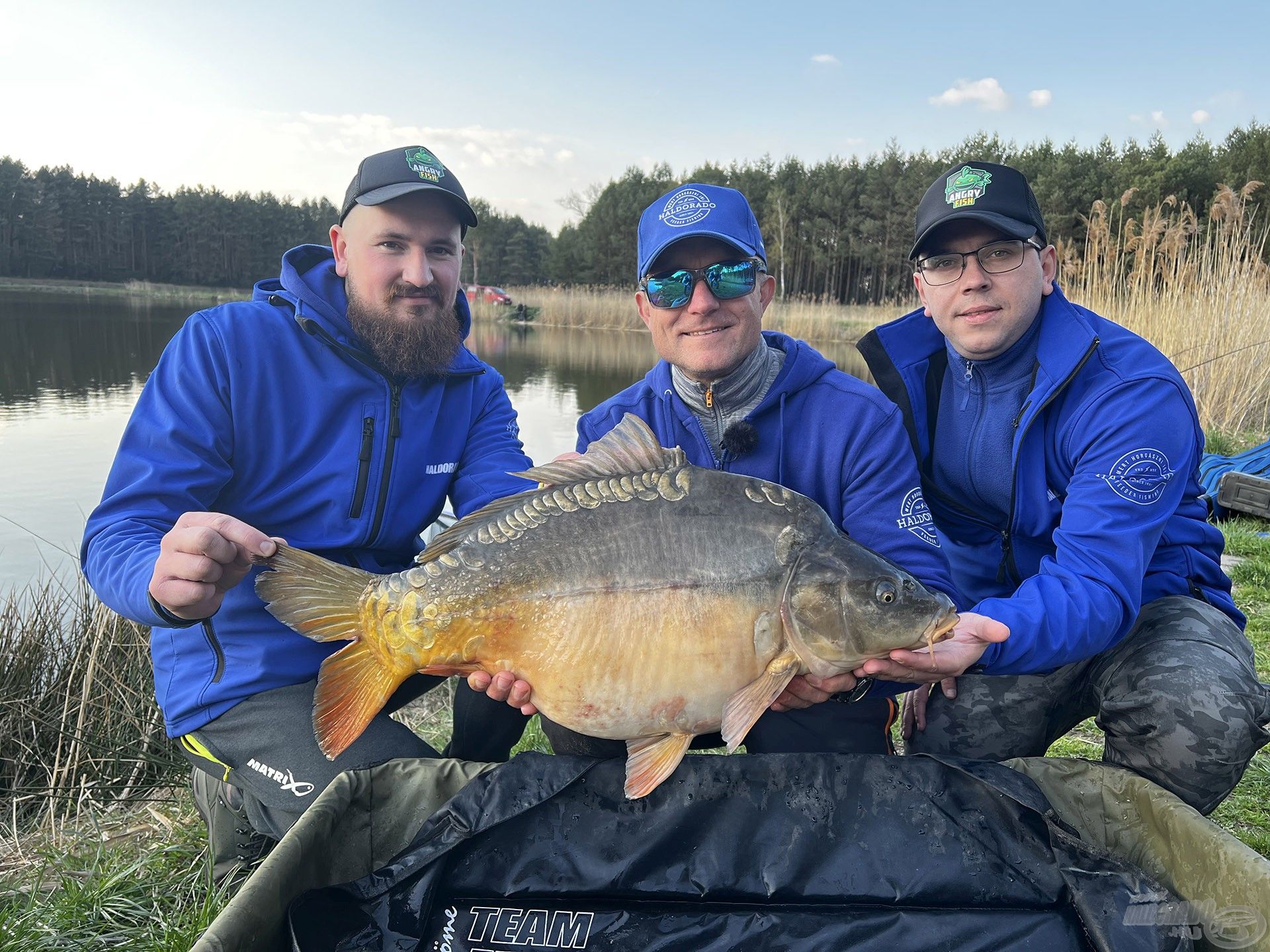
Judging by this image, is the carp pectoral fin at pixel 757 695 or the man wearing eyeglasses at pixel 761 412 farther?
the man wearing eyeglasses at pixel 761 412

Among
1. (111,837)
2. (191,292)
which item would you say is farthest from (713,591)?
(191,292)

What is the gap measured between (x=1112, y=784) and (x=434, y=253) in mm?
1810

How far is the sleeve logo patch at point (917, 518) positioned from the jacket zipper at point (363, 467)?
1138mm

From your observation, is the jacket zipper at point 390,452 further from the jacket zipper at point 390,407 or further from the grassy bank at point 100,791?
the grassy bank at point 100,791

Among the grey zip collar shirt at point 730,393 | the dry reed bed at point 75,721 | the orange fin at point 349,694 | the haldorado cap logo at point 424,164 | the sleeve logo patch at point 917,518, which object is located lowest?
the dry reed bed at point 75,721

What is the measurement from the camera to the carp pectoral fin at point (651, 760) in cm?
132

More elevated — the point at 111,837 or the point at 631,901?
the point at 631,901

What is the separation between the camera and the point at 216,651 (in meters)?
1.68

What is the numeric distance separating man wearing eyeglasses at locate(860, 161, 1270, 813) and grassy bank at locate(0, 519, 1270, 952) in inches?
18.5

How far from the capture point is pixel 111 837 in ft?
6.40

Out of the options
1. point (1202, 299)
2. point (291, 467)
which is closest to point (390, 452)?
point (291, 467)

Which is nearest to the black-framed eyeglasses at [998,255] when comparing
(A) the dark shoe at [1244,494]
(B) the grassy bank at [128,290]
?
(A) the dark shoe at [1244,494]

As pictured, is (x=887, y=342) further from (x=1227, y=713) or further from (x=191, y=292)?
(x=191, y=292)

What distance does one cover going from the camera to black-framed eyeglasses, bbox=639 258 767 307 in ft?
5.68
